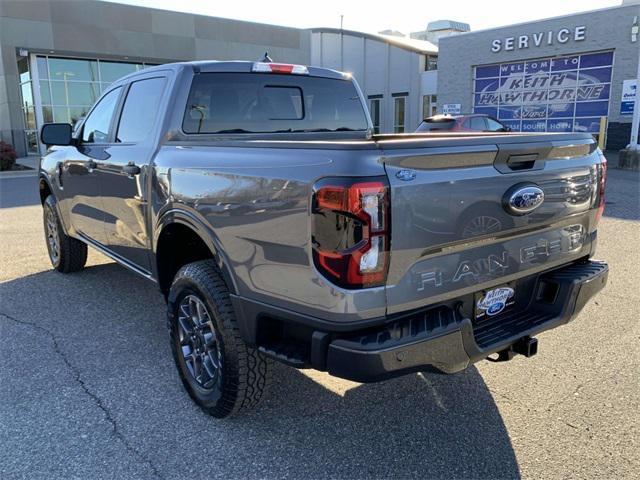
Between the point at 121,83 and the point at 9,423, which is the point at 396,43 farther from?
the point at 9,423

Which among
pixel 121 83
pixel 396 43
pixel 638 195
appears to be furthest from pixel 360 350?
pixel 396 43

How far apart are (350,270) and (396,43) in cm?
3227

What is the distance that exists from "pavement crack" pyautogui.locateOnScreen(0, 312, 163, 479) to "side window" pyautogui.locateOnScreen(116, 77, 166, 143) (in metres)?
1.64

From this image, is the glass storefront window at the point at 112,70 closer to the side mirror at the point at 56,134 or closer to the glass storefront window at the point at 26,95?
the glass storefront window at the point at 26,95

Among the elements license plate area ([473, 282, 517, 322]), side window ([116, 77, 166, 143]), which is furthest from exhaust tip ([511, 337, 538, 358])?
side window ([116, 77, 166, 143])

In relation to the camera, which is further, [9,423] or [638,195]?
[638,195]

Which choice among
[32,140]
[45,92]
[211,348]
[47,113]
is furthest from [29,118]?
[211,348]

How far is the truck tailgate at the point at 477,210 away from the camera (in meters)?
2.25

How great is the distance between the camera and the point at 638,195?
36.3 feet

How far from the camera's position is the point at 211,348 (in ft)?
9.98

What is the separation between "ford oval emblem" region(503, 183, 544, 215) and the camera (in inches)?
101

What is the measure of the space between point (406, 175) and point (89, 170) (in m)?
3.29

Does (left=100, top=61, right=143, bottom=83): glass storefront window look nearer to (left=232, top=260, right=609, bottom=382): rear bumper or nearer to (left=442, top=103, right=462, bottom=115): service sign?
(left=442, top=103, right=462, bottom=115): service sign

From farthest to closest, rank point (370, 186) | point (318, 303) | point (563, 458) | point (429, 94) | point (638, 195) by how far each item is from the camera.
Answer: point (429, 94) < point (638, 195) < point (563, 458) < point (318, 303) < point (370, 186)
